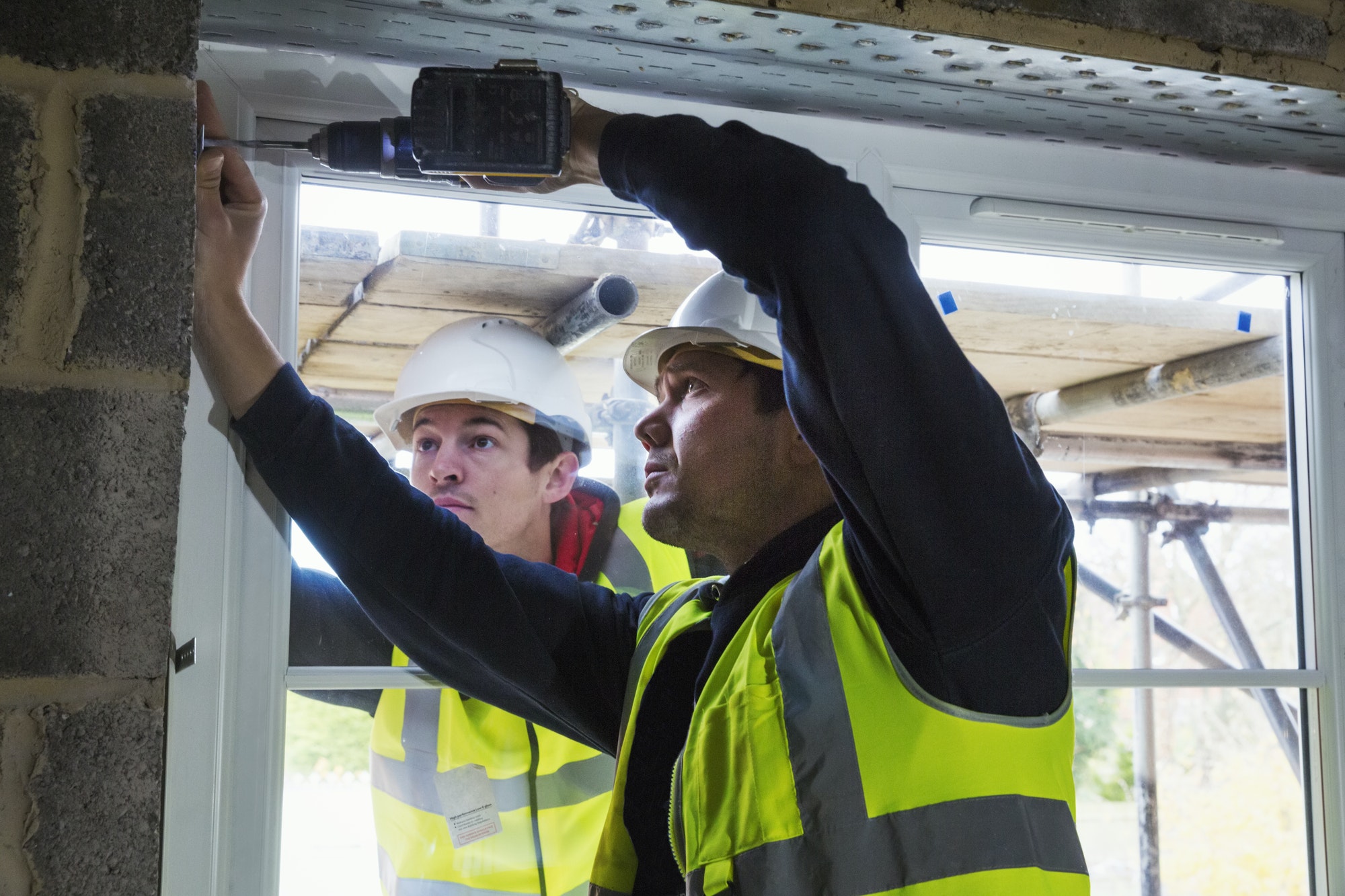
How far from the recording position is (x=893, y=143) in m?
1.65

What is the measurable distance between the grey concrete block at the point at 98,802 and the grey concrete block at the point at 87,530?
4cm

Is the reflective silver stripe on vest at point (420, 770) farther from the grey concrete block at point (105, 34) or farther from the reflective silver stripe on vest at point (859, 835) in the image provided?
the grey concrete block at point (105, 34)

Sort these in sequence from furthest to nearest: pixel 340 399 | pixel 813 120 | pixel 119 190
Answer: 1. pixel 813 120
2. pixel 340 399
3. pixel 119 190

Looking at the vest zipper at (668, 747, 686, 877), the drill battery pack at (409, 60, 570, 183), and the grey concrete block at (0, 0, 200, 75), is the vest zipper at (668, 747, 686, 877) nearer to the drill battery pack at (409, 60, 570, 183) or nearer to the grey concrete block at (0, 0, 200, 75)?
the drill battery pack at (409, 60, 570, 183)

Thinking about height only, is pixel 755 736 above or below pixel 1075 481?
below

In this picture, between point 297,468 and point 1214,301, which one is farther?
point 1214,301

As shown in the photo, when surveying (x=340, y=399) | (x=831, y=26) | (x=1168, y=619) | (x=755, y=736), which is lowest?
(x=755, y=736)

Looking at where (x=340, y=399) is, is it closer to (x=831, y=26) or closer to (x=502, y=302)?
(x=502, y=302)

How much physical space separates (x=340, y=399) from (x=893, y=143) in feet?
2.88

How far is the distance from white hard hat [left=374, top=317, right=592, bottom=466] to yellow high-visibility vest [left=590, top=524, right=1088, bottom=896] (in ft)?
1.78

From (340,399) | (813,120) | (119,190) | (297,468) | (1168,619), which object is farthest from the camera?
(1168,619)

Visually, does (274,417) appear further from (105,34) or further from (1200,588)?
(1200,588)

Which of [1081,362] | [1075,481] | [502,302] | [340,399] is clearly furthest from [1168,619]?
[340,399]

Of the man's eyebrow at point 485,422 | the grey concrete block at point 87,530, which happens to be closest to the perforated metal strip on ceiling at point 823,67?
the man's eyebrow at point 485,422
